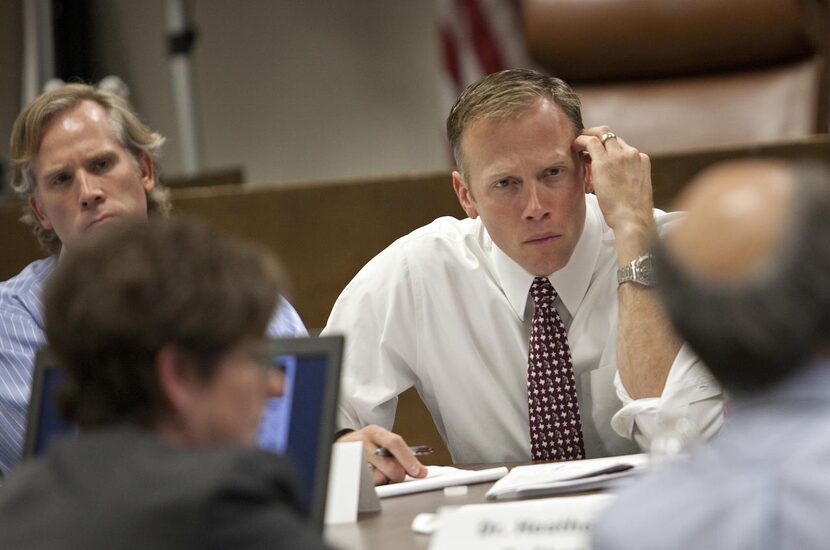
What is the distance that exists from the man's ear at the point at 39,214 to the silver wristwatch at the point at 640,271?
1242mm

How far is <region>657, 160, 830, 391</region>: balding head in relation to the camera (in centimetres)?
90

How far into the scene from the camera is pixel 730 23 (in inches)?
163

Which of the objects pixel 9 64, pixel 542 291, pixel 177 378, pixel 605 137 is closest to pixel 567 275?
pixel 542 291

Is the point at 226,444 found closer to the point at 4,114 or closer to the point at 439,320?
the point at 439,320

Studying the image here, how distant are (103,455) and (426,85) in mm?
4611

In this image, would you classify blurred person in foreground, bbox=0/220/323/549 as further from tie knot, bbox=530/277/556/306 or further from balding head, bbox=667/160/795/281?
tie knot, bbox=530/277/556/306

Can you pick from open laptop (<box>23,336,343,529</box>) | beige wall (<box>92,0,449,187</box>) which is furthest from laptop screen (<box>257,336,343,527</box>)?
beige wall (<box>92,0,449,187</box>)

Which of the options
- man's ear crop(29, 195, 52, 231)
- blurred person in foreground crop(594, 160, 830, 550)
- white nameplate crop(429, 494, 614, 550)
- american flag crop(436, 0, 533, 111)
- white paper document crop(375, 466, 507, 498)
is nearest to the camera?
blurred person in foreground crop(594, 160, 830, 550)

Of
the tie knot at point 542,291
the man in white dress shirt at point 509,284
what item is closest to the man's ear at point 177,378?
the man in white dress shirt at point 509,284

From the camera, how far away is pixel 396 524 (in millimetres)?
1641

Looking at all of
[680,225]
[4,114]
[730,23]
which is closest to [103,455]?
[680,225]

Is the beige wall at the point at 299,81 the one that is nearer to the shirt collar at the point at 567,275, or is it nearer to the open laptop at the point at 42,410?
the shirt collar at the point at 567,275

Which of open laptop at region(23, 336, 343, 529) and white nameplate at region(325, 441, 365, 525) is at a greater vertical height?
open laptop at region(23, 336, 343, 529)

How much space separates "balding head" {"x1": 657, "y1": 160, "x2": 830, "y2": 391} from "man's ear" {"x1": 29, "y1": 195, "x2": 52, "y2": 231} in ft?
6.55
